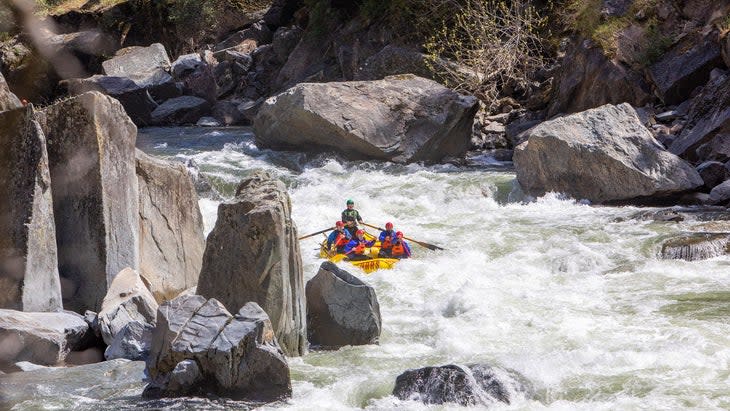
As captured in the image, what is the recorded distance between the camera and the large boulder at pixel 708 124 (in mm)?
12727

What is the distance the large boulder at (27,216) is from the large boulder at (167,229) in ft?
3.24

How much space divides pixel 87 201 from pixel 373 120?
781cm

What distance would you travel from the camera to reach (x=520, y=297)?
28.9 ft

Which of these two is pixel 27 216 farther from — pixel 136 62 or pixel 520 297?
pixel 136 62

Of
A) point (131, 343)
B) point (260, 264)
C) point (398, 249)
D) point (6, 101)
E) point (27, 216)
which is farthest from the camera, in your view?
point (398, 249)

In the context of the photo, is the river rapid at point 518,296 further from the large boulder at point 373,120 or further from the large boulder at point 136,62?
the large boulder at point 136,62

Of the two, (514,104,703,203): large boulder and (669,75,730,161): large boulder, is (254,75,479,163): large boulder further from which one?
(669,75,730,161): large boulder

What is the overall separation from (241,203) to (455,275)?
3174mm

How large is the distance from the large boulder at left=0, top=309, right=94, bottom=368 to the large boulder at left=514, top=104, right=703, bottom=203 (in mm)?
7365

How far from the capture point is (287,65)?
21.5 m

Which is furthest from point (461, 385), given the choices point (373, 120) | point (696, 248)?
point (373, 120)

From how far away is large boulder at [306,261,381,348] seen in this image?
7434 millimetres

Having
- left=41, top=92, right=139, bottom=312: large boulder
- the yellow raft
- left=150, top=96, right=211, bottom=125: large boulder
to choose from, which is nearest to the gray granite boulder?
left=41, top=92, right=139, bottom=312: large boulder

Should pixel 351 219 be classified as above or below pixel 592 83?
below
